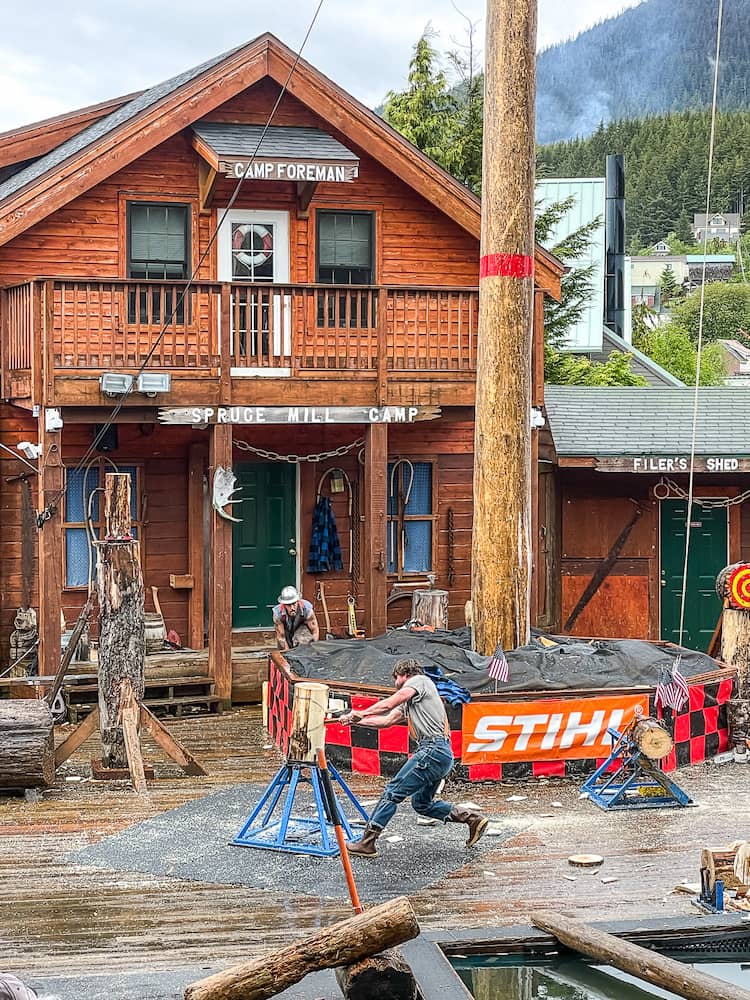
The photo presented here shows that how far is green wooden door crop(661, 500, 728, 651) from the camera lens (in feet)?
69.2

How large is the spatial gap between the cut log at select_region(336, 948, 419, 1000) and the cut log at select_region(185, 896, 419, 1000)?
2.7 inches

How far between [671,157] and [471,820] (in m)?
110

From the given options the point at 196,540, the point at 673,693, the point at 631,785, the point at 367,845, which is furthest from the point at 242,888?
the point at 196,540

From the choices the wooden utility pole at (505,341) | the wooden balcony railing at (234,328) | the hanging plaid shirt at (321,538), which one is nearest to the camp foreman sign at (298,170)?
the wooden balcony railing at (234,328)

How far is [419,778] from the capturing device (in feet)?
36.2

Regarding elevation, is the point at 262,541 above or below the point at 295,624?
above

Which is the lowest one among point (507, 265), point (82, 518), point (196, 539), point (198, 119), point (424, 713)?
point (424, 713)

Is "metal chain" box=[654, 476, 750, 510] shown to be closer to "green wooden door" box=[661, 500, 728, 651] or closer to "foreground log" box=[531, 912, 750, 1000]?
"green wooden door" box=[661, 500, 728, 651]

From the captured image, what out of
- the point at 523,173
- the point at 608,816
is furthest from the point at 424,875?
the point at 523,173

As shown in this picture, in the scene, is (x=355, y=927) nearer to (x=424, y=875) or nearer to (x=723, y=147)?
(x=424, y=875)

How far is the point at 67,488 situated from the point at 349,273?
4.84m

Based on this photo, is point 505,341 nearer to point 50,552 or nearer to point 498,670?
point 498,670

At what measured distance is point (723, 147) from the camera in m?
116

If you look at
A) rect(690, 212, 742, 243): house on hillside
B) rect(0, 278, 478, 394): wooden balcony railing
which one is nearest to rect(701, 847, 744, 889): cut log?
rect(0, 278, 478, 394): wooden balcony railing
